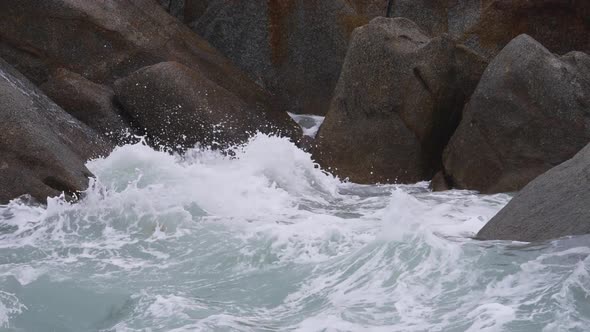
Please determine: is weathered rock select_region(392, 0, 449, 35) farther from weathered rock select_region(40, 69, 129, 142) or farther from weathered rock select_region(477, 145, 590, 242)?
weathered rock select_region(477, 145, 590, 242)

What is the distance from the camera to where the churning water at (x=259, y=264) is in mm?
5355

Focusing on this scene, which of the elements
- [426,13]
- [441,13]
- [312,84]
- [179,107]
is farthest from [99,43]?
[441,13]

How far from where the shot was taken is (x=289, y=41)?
12.1m

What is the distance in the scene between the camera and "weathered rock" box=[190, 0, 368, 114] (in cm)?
1198

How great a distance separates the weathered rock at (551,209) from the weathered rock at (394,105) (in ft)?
10.8

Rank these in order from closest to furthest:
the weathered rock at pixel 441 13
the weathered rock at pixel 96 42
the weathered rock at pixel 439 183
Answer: the weathered rock at pixel 439 183
the weathered rock at pixel 96 42
the weathered rock at pixel 441 13

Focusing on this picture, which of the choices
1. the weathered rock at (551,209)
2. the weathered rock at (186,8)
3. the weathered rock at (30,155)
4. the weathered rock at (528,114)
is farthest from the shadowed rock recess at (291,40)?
the weathered rock at (551,209)

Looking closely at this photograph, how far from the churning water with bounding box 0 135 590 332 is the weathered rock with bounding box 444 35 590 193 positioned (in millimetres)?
662

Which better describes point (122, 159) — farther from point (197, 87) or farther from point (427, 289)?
point (427, 289)

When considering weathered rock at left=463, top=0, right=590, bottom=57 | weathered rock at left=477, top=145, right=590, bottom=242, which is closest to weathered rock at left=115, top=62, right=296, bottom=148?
weathered rock at left=463, top=0, right=590, bottom=57

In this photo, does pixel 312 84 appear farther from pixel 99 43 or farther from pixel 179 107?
pixel 99 43

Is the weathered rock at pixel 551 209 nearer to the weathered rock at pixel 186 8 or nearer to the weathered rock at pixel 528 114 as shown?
the weathered rock at pixel 528 114

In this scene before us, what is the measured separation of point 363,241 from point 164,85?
4229 mm

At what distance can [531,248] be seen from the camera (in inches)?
242
